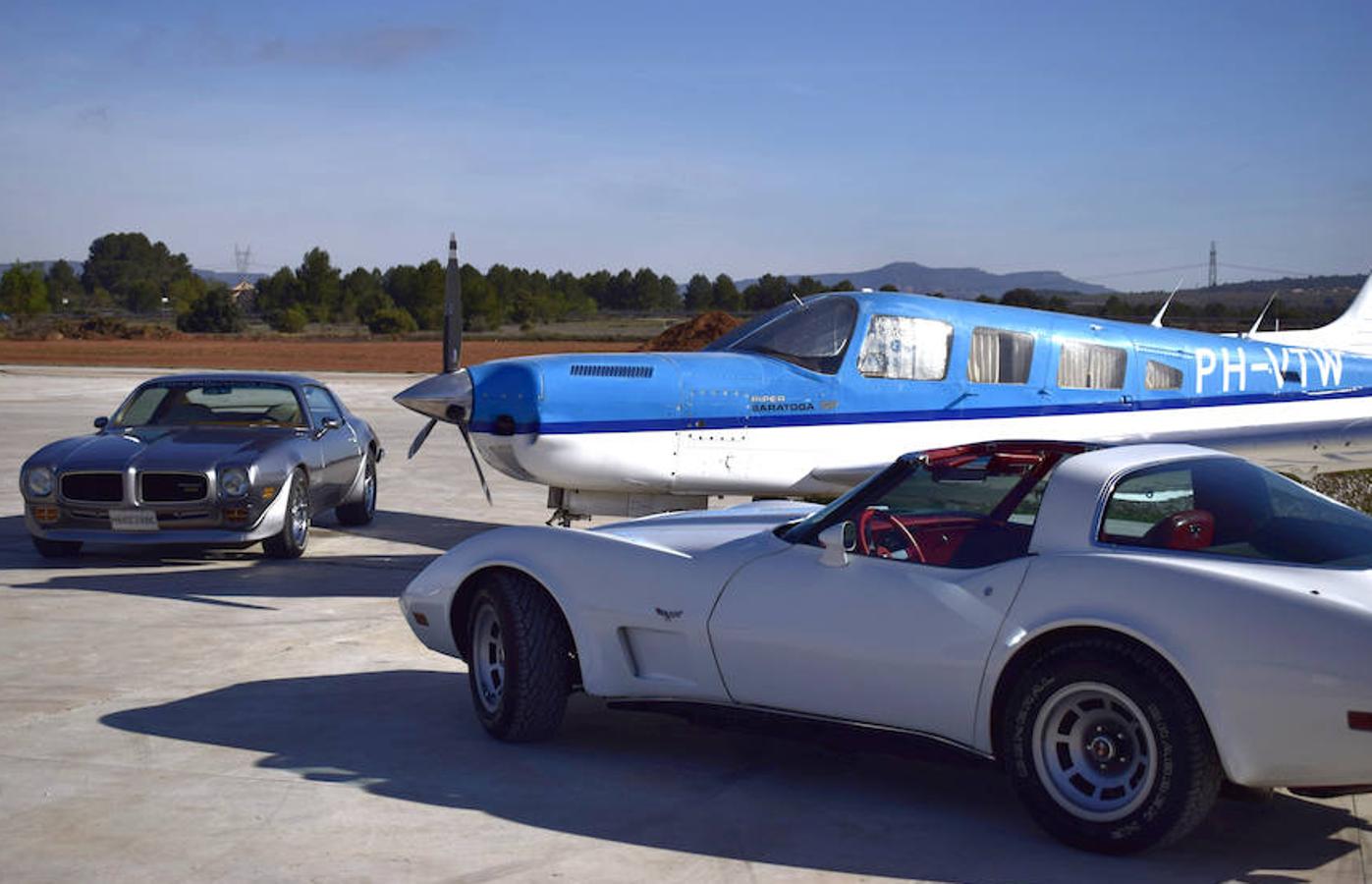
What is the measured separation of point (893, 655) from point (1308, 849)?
5.00 ft

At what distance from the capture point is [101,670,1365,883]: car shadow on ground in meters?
5.32

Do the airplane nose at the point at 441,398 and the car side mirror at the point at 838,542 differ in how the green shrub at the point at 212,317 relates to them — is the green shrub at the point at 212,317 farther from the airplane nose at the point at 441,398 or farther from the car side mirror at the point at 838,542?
the car side mirror at the point at 838,542

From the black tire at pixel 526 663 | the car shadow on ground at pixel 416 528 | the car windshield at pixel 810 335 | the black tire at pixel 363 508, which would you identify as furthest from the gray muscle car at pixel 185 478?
the black tire at pixel 526 663

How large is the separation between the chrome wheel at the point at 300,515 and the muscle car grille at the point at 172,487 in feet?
2.50

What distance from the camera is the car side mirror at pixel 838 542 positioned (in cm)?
595

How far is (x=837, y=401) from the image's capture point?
12008mm

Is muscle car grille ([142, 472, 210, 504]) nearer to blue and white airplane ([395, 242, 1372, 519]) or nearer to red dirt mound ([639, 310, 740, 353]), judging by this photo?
blue and white airplane ([395, 242, 1372, 519])

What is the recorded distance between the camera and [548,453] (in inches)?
443

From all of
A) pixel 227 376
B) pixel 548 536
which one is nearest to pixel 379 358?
pixel 227 376

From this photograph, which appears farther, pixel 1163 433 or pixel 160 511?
pixel 1163 433

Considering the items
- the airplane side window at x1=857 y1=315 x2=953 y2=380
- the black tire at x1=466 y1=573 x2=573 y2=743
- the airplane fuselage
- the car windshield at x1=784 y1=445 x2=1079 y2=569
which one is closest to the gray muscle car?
the airplane fuselage

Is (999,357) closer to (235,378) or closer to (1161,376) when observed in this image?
(1161,376)

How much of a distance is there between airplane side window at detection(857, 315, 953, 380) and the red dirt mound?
32.7 meters

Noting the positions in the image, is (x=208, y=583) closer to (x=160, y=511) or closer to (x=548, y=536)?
(x=160, y=511)
